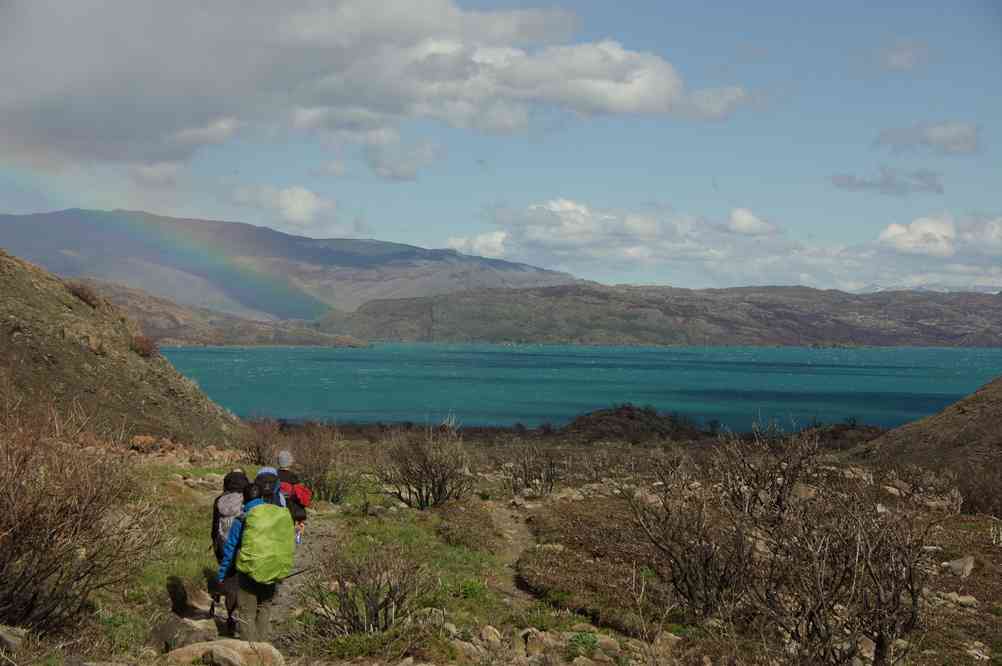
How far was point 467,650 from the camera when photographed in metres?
9.83

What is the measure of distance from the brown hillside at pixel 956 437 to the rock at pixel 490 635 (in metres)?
27.6

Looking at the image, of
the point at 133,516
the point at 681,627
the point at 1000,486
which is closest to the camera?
the point at 133,516

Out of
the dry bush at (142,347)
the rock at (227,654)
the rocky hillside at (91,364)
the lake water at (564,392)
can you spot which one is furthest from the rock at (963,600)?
the lake water at (564,392)

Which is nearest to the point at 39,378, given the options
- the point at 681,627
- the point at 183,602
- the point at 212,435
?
the point at 212,435

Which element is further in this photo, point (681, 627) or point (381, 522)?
point (381, 522)

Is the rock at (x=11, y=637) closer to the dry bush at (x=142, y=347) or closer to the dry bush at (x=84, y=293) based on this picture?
the dry bush at (x=142, y=347)

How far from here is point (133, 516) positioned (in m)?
9.43

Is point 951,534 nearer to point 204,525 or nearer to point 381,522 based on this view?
point 381,522

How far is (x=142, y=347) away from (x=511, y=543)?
24.8 metres

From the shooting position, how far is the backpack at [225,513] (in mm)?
10180

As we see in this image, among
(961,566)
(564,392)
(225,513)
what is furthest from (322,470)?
(564,392)

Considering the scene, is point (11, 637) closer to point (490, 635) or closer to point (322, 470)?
point (490, 635)

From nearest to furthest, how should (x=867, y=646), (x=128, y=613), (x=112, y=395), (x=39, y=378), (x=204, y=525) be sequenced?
(x=128, y=613), (x=867, y=646), (x=204, y=525), (x=39, y=378), (x=112, y=395)

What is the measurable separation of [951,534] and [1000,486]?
7.44 metres
